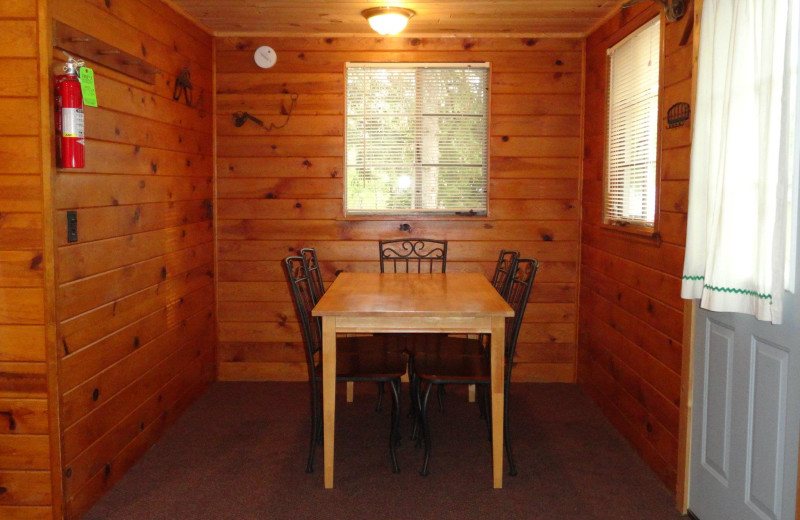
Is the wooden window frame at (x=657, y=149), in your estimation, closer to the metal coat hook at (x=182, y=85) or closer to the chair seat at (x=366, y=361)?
the chair seat at (x=366, y=361)

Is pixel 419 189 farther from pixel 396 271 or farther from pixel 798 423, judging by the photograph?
pixel 798 423

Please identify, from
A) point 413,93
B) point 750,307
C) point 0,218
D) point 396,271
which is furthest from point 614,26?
point 0,218

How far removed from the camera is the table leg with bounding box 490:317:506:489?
293 centimetres

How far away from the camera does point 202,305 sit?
4281mm

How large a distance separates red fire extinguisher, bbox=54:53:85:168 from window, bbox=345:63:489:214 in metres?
2.21

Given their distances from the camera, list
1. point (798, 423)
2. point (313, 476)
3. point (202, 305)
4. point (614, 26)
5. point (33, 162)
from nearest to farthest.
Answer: point (798, 423), point (33, 162), point (313, 476), point (614, 26), point (202, 305)

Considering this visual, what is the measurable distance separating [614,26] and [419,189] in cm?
152

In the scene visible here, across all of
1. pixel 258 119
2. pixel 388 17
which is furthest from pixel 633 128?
pixel 258 119

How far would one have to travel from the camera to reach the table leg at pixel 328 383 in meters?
2.91

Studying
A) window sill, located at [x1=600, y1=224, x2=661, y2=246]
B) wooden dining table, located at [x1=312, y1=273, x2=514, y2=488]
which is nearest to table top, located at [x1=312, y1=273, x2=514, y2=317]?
wooden dining table, located at [x1=312, y1=273, x2=514, y2=488]

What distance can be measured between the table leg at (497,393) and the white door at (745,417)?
2.46ft

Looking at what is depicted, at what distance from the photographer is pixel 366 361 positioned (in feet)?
10.8

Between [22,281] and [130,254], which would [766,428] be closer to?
[22,281]

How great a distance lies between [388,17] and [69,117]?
5.76ft
